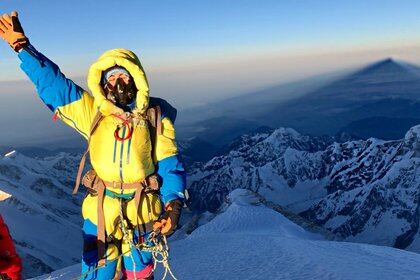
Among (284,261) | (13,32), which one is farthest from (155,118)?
(284,261)

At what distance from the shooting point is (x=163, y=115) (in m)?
7.76

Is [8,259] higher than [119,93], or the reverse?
[119,93]

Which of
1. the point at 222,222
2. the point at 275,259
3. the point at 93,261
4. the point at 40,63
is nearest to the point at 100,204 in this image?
the point at 93,261

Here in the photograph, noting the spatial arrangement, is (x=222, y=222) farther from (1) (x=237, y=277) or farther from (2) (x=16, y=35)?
(2) (x=16, y=35)

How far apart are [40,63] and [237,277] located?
30.3 feet

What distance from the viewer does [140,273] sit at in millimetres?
7719

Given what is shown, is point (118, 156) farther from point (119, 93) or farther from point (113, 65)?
point (113, 65)

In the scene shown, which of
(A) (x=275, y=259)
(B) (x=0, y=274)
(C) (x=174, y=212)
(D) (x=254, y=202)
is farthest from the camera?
(D) (x=254, y=202)

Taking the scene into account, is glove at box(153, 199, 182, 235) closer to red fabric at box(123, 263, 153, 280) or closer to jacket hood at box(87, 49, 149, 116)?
red fabric at box(123, 263, 153, 280)

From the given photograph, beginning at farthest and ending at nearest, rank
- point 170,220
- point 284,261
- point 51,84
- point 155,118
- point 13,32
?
point 284,261, point 155,118, point 170,220, point 51,84, point 13,32

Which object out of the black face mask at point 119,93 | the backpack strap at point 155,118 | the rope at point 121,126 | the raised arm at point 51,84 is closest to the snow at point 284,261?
the backpack strap at point 155,118

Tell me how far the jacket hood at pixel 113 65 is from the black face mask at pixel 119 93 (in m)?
0.15

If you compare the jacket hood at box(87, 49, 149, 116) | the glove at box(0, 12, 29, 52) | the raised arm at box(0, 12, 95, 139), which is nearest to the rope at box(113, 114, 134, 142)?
the jacket hood at box(87, 49, 149, 116)

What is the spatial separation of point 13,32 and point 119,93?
5.87ft
